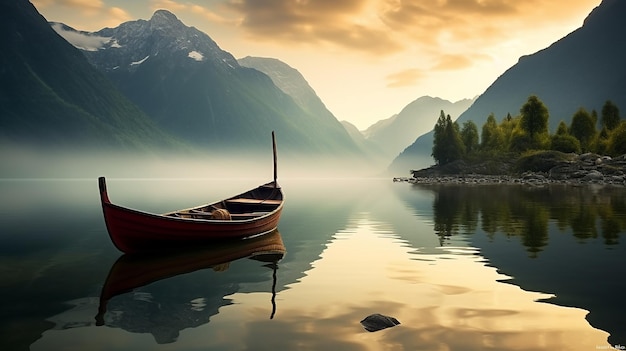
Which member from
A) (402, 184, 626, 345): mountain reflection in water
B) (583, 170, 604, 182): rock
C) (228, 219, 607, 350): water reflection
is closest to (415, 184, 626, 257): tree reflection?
(402, 184, 626, 345): mountain reflection in water

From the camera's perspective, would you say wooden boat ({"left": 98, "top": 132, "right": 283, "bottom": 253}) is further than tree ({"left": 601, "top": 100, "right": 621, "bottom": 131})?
No

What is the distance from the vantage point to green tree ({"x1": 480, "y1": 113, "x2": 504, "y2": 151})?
157250 mm

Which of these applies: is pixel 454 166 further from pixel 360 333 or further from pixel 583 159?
pixel 360 333

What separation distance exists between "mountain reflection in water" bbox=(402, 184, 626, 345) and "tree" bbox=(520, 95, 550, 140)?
105m

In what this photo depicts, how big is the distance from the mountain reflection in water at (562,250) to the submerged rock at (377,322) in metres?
5.67

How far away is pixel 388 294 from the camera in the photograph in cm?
1684

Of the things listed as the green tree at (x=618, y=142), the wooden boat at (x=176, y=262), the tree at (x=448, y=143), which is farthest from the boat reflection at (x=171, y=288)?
the tree at (x=448, y=143)

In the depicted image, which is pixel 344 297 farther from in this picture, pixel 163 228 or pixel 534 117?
pixel 534 117

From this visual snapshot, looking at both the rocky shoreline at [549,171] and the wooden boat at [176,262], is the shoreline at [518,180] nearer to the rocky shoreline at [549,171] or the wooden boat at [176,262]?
the rocky shoreline at [549,171]

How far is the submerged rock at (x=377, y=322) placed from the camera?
12789 mm

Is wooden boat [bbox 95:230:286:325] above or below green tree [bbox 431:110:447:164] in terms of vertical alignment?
below

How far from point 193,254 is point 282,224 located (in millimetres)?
17371

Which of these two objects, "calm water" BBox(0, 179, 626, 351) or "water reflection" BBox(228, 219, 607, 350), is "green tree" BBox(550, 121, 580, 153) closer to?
"calm water" BBox(0, 179, 626, 351)

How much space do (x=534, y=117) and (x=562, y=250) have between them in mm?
133606
